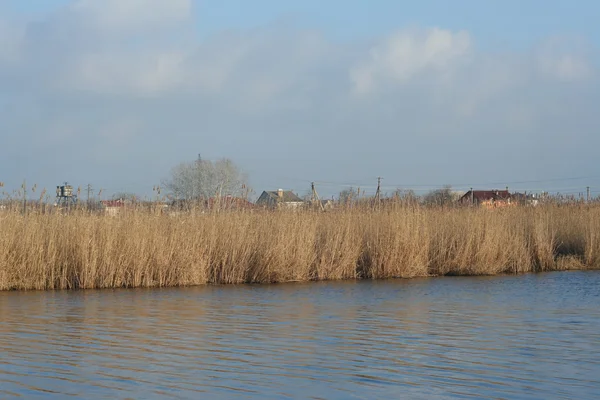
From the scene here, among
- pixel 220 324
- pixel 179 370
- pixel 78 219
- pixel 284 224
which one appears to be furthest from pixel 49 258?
pixel 179 370

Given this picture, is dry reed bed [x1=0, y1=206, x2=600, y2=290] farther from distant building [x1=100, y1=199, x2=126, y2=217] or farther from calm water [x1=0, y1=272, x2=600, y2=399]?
calm water [x1=0, y1=272, x2=600, y2=399]

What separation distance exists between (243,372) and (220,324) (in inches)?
109

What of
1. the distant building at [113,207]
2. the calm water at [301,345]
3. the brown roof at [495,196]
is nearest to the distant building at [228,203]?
the distant building at [113,207]

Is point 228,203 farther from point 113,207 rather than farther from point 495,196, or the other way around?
point 495,196

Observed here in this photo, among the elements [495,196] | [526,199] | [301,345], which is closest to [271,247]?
[301,345]

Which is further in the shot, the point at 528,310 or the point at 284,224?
the point at 284,224

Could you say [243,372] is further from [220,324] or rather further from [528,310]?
[528,310]

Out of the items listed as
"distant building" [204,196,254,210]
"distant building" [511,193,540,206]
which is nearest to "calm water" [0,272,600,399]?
"distant building" [204,196,254,210]

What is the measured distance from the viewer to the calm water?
18.6 feet

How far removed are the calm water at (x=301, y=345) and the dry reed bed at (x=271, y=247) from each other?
1.24m

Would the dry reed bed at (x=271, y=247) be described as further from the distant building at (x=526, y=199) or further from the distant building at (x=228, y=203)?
the distant building at (x=526, y=199)

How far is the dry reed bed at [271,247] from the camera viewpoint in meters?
13.4

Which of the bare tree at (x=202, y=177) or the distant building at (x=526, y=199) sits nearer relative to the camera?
the distant building at (x=526, y=199)

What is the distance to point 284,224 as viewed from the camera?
1500cm
